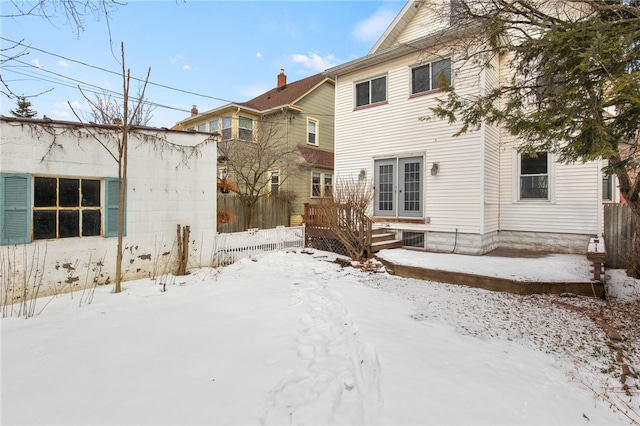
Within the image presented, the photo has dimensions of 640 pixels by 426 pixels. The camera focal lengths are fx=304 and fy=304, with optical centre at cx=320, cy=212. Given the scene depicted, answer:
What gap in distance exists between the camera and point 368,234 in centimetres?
849

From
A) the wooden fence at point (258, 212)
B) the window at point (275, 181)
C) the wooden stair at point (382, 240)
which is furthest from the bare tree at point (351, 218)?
the window at point (275, 181)

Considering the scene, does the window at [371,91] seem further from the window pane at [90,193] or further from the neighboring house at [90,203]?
the window pane at [90,193]

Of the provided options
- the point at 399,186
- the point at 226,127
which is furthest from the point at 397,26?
the point at 226,127

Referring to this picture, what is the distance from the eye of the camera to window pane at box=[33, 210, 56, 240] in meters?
5.41

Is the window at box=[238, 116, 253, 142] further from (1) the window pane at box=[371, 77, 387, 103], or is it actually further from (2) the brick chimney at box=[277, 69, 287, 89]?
(1) the window pane at box=[371, 77, 387, 103]

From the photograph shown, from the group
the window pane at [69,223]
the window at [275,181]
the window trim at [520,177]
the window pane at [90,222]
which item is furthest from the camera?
the window at [275,181]

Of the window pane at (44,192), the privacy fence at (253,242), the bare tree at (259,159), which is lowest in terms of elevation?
the privacy fence at (253,242)

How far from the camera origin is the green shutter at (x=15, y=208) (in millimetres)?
5090

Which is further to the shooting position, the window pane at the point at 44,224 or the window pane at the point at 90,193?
the window pane at the point at 90,193

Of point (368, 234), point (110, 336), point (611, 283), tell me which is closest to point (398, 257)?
point (368, 234)

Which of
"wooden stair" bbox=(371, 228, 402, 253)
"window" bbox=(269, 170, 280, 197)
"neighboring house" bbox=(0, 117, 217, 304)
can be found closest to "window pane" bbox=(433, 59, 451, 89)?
"wooden stair" bbox=(371, 228, 402, 253)

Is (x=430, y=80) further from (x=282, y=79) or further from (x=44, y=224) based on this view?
(x=282, y=79)

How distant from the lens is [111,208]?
6234 millimetres

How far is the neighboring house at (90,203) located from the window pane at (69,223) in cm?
1
